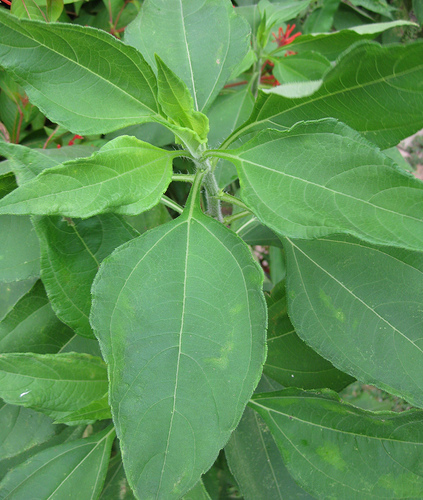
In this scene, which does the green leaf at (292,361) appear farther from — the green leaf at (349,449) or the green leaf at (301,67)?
the green leaf at (301,67)

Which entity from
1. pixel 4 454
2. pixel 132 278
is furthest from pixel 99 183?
pixel 4 454

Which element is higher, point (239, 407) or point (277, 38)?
point (277, 38)

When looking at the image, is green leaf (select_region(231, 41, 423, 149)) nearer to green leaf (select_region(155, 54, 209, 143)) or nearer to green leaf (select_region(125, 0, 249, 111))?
green leaf (select_region(155, 54, 209, 143))

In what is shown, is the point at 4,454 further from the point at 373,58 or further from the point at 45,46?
the point at 373,58

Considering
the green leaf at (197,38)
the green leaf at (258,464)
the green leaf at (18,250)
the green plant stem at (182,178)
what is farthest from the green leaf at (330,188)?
the green leaf at (258,464)

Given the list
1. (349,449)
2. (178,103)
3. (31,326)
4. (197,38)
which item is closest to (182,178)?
(178,103)

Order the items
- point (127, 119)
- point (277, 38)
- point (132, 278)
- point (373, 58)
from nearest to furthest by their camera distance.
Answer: point (373, 58) < point (132, 278) < point (127, 119) < point (277, 38)
